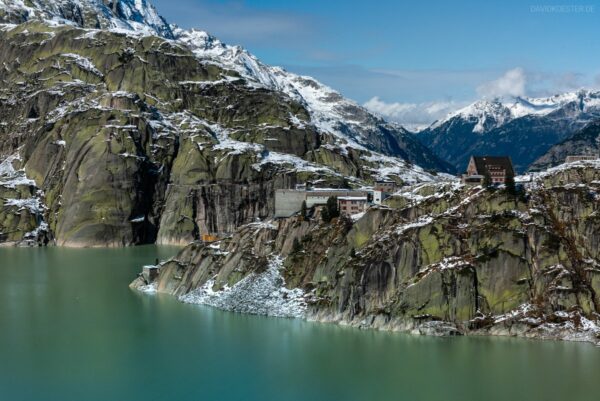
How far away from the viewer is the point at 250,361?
76250mm

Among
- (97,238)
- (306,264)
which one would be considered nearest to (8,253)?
(97,238)

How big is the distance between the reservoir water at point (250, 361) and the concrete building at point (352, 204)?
27.2 metres

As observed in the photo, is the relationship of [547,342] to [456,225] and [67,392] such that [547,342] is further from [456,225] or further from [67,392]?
[67,392]

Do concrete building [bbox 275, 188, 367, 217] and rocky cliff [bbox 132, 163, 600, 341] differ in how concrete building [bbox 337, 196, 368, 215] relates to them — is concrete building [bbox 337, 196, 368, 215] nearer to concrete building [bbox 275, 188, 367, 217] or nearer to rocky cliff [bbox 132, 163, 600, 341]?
concrete building [bbox 275, 188, 367, 217]

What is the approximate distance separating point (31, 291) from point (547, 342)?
74299mm

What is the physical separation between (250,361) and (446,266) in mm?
24975

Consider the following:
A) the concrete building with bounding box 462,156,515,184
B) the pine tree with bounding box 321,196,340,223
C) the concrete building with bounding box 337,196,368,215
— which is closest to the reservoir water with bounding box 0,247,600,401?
the pine tree with bounding box 321,196,340,223

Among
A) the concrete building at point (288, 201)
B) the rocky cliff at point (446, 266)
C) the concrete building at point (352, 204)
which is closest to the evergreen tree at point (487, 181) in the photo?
the rocky cliff at point (446, 266)

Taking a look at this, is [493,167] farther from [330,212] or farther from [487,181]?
[330,212]

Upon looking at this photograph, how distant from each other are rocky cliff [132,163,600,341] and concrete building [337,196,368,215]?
10283mm

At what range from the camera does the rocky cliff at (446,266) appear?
83.6 m

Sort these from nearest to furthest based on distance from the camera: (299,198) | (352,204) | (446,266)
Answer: (446,266)
(352,204)
(299,198)

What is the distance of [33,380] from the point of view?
229ft

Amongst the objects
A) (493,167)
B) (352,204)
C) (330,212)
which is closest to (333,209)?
(330,212)
